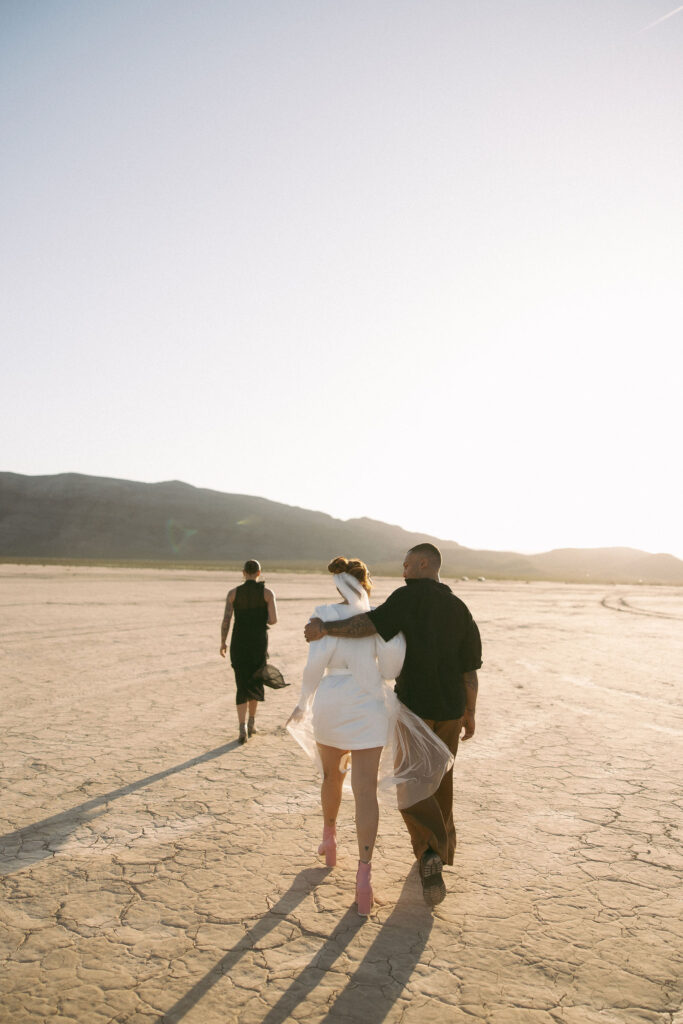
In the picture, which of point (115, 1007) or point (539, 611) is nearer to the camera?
point (115, 1007)

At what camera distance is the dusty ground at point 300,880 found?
10.7ft

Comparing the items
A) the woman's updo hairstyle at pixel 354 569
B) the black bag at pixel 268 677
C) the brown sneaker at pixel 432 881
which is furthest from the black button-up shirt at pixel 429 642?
the black bag at pixel 268 677

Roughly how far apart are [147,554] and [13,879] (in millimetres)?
157624

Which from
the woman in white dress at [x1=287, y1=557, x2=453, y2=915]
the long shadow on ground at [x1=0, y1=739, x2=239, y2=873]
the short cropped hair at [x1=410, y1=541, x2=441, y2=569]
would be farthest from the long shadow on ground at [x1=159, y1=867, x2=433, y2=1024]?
the short cropped hair at [x1=410, y1=541, x2=441, y2=569]

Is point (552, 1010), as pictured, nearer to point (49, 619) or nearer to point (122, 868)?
point (122, 868)

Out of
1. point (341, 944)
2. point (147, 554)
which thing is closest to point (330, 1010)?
point (341, 944)

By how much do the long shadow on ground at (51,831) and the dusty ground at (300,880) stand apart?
2 cm

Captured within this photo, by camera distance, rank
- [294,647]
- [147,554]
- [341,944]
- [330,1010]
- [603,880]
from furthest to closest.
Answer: [147,554]
[294,647]
[603,880]
[341,944]
[330,1010]

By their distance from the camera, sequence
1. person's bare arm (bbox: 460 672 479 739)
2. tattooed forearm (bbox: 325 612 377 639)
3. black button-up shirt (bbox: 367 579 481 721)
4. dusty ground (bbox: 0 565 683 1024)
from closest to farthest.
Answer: dusty ground (bbox: 0 565 683 1024) → tattooed forearm (bbox: 325 612 377 639) → black button-up shirt (bbox: 367 579 481 721) → person's bare arm (bbox: 460 672 479 739)

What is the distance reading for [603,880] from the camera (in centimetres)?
444

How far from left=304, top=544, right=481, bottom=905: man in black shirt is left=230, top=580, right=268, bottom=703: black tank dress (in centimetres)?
356

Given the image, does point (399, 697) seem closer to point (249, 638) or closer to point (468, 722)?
point (468, 722)

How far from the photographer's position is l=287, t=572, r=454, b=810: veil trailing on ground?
416 centimetres

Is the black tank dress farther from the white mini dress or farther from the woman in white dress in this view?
the white mini dress
